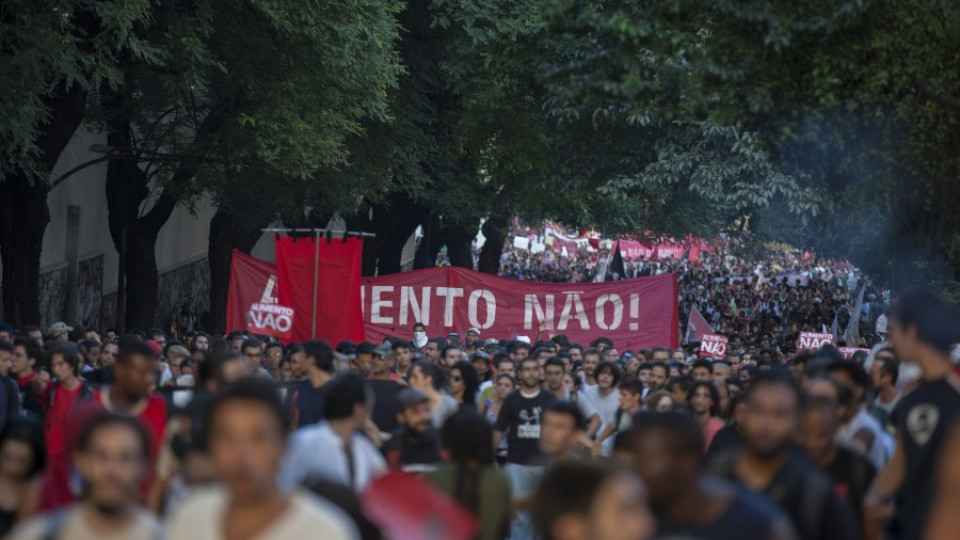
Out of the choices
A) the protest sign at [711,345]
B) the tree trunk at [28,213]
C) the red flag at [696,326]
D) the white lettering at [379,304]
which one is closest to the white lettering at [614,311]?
the protest sign at [711,345]

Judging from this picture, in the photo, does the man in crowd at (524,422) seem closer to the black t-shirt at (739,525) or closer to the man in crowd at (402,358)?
the man in crowd at (402,358)

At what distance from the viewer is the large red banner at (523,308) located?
78.7 ft

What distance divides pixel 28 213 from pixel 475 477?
53.9 ft

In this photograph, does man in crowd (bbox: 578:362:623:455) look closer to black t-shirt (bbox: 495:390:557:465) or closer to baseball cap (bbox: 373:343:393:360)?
black t-shirt (bbox: 495:390:557:465)

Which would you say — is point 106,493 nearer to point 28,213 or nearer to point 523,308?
point 28,213

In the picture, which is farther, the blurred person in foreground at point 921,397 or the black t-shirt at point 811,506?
the blurred person in foreground at point 921,397

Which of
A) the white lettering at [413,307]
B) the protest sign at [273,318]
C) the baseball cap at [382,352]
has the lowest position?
the baseball cap at [382,352]

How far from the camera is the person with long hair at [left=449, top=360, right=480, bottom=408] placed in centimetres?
1080

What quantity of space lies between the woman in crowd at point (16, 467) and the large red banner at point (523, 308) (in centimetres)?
1693

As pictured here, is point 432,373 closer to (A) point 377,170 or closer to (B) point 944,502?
(B) point 944,502

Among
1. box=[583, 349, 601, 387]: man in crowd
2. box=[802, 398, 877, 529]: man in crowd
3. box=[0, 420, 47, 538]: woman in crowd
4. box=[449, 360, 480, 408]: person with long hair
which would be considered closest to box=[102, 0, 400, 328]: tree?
box=[583, 349, 601, 387]: man in crowd

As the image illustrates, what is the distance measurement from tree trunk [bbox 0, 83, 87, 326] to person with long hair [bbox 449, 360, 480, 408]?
38.9ft

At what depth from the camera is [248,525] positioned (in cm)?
423

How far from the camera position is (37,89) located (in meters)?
18.7
